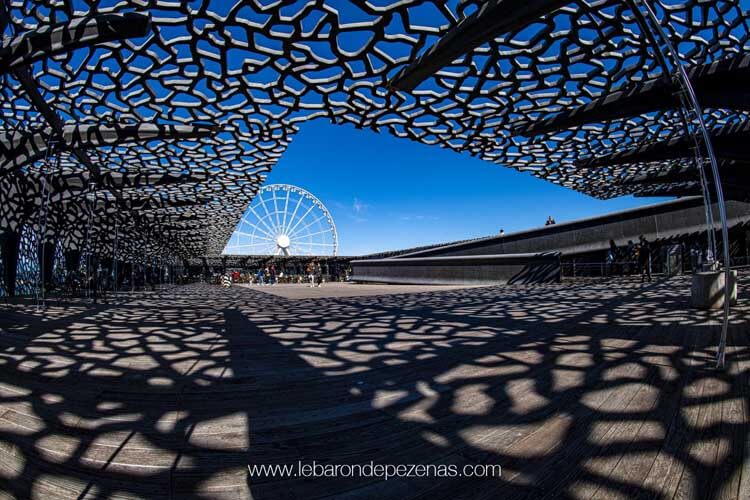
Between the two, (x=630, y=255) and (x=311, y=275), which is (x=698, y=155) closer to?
(x=630, y=255)

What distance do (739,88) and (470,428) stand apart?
10.3 m

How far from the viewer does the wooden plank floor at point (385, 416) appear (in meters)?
1.48

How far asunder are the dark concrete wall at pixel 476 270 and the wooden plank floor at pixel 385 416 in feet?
37.8

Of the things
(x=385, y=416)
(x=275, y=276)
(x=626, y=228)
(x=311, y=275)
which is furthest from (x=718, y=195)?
(x=275, y=276)

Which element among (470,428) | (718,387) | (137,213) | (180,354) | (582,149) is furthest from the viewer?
(137,213)

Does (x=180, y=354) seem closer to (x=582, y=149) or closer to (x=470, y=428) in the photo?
(x=470, y=428)

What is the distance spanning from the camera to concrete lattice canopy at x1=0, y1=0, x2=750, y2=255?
21.0 feet

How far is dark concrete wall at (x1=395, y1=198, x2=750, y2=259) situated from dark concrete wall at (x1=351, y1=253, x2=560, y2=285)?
153 inches

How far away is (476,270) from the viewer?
18.0 meters

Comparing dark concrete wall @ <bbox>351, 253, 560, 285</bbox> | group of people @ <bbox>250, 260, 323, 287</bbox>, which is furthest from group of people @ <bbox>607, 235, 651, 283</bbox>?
group of people @ <bbox>250, 260, 323, 287</bbox>

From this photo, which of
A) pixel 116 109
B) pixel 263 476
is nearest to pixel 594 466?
pixel 263 476

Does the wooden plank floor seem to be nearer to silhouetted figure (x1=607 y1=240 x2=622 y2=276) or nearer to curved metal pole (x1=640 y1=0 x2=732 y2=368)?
curved metal pole (x1=640 y1=0 x2=732 y2=368)

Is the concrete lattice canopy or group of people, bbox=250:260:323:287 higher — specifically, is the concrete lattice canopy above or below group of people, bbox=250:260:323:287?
above

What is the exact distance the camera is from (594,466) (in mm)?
1542
